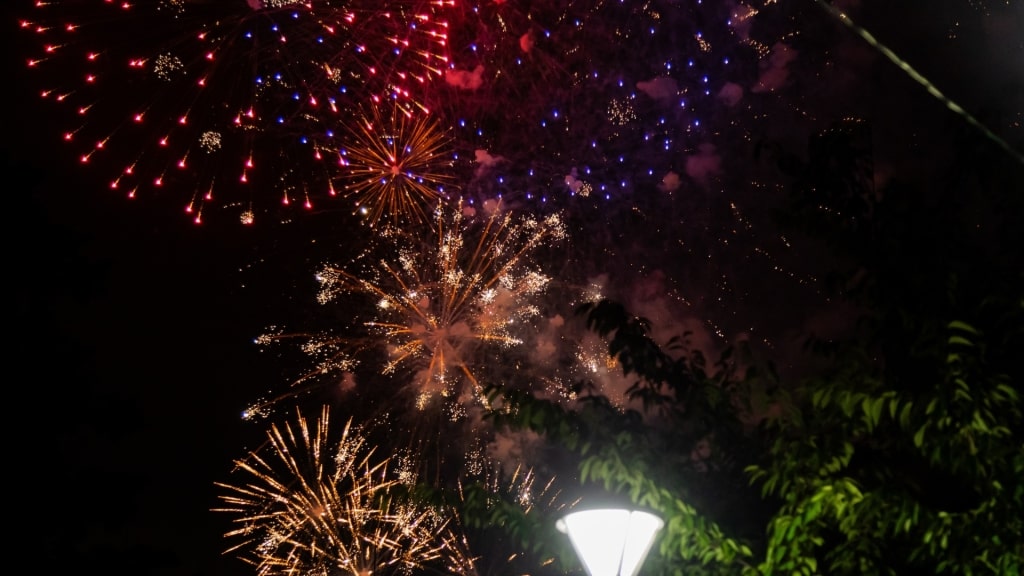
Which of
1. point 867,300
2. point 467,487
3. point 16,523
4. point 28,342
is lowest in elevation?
point 467,487

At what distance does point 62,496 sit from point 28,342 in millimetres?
1902

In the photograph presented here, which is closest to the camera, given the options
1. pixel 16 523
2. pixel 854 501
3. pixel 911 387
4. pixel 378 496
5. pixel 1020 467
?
pixel 1020 467

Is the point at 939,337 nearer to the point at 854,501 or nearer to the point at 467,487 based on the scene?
the point at 854,501

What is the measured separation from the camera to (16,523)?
34.1ft

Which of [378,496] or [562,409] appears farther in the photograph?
[378,496]

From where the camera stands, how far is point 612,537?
4.96 m

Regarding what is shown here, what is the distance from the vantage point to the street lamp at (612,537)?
488cm

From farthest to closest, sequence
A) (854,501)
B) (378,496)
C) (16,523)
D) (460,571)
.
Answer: (460,571), (16,523), (378,496), (854,501)

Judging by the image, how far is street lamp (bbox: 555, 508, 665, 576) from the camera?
16.0ft

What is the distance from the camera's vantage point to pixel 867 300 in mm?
4766

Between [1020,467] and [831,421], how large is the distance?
102 centimetres

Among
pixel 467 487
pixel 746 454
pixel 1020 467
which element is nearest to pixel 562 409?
pixel 467 487

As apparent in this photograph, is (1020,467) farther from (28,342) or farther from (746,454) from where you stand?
(28,342)

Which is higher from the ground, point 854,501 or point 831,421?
point 831,421
